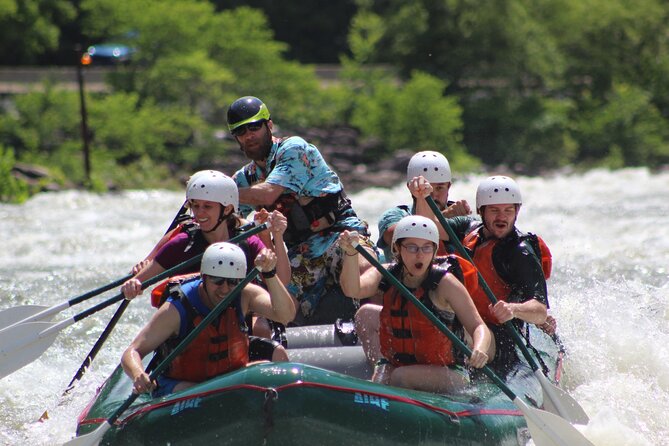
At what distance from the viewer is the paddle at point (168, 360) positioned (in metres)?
4.78

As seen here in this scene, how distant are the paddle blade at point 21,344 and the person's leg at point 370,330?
1.76m

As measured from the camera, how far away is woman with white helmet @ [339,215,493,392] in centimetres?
509

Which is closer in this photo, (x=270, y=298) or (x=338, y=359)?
(x=270, y=298)

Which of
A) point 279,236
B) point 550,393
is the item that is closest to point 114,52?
point 279,236

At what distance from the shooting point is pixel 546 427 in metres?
5.03

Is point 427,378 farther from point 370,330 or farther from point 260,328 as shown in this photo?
point 260,328

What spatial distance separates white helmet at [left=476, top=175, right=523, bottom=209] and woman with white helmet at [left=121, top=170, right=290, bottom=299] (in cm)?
118

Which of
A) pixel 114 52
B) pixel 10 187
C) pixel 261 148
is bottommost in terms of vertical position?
pixel 10 187

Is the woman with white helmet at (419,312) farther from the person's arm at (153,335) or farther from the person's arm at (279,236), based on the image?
the person's arm at (153,335)

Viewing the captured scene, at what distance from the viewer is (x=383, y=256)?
21.8ft

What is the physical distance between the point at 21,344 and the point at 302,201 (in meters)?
1.78

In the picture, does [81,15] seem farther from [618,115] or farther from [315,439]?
[315,439]

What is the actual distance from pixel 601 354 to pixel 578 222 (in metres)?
7.72

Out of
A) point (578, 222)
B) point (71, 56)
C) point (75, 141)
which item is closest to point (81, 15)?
point (71, 56)
